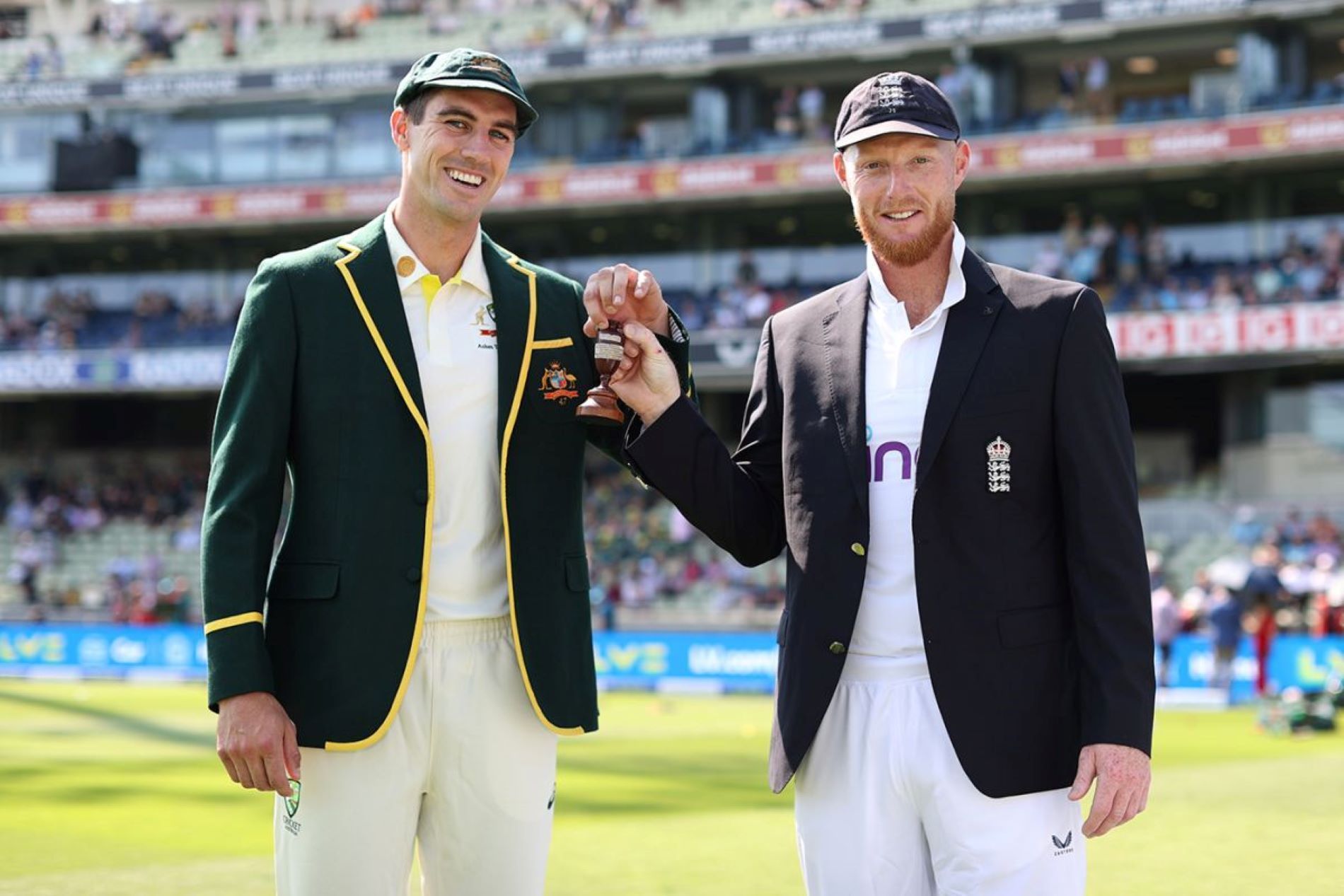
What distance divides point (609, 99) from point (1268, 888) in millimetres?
34934

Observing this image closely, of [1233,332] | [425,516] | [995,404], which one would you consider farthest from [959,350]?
→ [1233,332]

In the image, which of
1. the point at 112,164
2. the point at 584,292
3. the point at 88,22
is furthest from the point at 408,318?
the point at 88,22

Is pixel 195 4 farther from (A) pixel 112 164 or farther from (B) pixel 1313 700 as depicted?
(B) pixel 1313 700

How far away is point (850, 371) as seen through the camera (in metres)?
3.96

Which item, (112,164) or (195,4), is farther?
(195,4)

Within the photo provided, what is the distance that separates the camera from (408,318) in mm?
4004

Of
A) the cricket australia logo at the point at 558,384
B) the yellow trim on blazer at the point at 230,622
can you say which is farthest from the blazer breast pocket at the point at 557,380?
the yellow trim on blazer at the point at 230,622

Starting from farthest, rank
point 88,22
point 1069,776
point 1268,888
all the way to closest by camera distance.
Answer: point 88,22
point 1268,888
point 1069,776

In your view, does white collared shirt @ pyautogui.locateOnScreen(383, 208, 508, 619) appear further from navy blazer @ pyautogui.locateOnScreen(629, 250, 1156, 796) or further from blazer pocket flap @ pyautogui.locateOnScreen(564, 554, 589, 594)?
navy blazer @ pyautogui.locateOnScreen(629, 250, 1156, 796)

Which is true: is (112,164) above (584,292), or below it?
above

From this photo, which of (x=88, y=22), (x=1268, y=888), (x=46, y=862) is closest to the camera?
(x=1268, y=888)

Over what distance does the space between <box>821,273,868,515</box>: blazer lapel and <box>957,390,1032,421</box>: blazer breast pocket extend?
0.25 metres

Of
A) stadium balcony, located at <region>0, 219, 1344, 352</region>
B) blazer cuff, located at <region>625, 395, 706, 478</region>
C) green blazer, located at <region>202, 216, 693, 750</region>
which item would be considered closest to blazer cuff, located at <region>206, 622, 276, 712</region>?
green blazer, located at <region>202, 216, 693, 750</region>

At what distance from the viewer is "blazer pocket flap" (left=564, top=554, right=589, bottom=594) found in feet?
13.0
